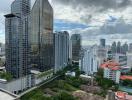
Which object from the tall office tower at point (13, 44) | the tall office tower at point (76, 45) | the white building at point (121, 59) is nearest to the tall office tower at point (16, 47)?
the tall office tower at point (13, 44)

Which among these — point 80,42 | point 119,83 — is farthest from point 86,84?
point 80,42

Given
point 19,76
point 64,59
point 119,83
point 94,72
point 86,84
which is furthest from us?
point 64,59

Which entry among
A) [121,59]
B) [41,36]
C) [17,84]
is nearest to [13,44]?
[17,84]

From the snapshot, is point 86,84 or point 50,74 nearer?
point 86,84

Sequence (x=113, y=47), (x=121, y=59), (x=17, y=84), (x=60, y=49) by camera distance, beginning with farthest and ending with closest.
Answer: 1. (x=113, y=47)
2. (x=121, y=59)
3. (x=60, y=49)
4. (x=17, y=84)

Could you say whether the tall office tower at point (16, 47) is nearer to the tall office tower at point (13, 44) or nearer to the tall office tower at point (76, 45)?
the tall office tower at point (13, 44)

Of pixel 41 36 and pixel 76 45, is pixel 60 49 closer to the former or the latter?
pixel 41 36

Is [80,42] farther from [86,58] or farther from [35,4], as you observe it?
[35,4]
